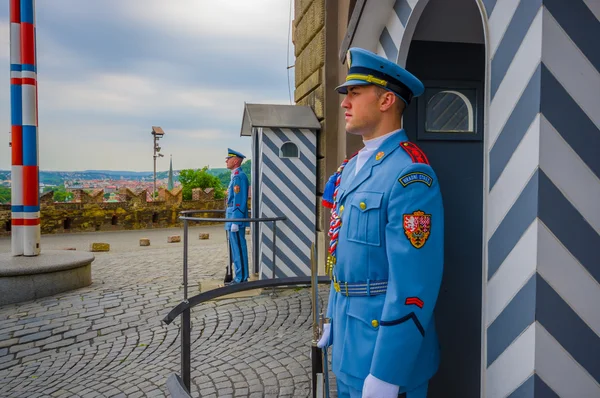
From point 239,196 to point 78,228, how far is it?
1097 centimetres

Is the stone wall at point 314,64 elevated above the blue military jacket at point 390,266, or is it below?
above

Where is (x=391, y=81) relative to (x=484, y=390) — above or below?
above

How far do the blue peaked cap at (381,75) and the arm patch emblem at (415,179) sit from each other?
313mm

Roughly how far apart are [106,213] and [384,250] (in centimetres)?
1567

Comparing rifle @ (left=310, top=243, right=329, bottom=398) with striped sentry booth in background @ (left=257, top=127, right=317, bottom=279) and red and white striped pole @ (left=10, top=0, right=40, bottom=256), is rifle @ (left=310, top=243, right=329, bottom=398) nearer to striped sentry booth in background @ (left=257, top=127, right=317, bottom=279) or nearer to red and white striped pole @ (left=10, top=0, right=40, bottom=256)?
striped sentry booth in background @ (left=257, top=127, right=317, bottom=279)

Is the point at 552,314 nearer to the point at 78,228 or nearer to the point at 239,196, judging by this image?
the point at 239,196

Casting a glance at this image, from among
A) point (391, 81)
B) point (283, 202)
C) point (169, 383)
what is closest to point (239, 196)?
point (283, 202)

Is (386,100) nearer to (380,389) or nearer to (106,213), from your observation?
(380,389)

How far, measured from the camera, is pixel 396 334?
1.34 meters

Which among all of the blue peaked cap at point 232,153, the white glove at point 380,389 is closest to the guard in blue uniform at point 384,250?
the white glove at point 380,389

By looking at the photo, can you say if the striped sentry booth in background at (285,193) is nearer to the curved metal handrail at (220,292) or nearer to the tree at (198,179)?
the curved metal handrail at (220,292)

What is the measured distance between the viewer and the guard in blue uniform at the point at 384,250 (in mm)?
1357

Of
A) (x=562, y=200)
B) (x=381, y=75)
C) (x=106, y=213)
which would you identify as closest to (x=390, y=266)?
(x=562, y=200)

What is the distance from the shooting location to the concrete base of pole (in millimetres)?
5434
